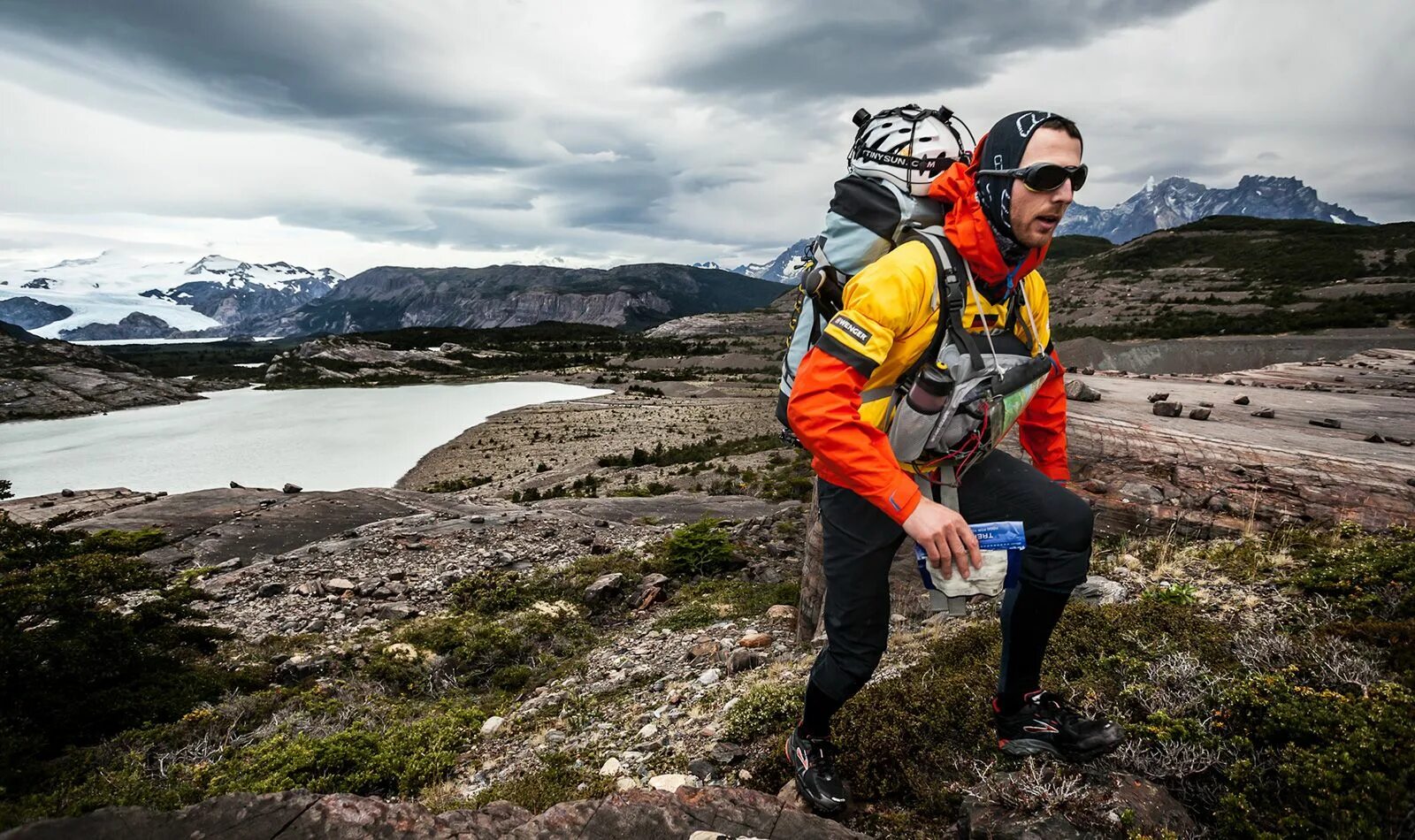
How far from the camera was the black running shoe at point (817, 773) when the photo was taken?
3076 mm

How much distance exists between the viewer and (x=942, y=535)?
2518 mm

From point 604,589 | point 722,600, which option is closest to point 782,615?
point 722,600

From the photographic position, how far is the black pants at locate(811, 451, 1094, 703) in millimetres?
2885

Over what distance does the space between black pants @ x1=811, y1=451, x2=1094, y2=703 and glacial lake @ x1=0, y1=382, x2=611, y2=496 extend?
2600cm

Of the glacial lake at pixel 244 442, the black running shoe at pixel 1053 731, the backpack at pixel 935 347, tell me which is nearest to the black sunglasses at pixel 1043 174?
the backpack at pixel 935 347

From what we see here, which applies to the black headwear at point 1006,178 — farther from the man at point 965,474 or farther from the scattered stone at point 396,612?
the scattered stone at point 396,612

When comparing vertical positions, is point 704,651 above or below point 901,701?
below

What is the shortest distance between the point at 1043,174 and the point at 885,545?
184cm

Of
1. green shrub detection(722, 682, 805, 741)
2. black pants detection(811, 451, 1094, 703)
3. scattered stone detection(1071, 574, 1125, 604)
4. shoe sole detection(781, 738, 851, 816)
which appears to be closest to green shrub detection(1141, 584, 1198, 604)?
scattered stone detection(1071, 574, 1125, 604)

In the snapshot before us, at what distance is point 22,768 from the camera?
4320mm

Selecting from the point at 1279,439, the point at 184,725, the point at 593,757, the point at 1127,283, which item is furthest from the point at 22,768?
the point at 1127,283

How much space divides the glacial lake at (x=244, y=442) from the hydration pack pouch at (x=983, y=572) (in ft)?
86.9

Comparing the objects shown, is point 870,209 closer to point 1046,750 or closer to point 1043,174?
point 1043,174

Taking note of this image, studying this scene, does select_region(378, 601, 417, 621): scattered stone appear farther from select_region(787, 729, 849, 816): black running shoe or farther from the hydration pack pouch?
the hydration pack pouch
